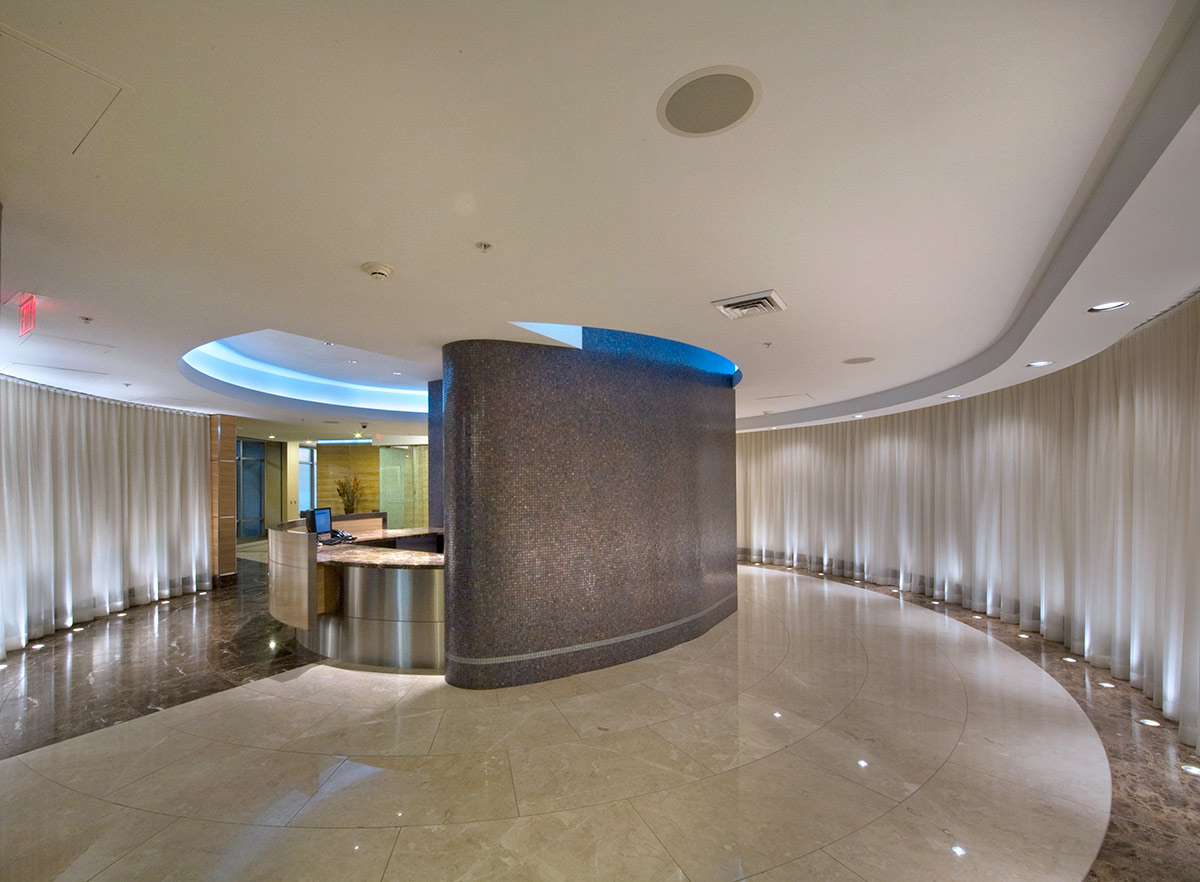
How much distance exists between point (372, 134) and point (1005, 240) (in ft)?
10.2

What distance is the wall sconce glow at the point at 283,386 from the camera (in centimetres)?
699

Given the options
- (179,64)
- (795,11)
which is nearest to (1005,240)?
(795,11)

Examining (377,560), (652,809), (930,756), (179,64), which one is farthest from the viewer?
(377,560)

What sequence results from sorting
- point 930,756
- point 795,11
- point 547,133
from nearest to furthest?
point 795,11, point 547,133, point 930,756

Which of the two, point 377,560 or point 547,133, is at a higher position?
point 547,133

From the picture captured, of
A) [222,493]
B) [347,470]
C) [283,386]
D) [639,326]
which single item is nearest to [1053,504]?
[639,326]

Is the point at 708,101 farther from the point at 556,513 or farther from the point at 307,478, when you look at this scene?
the point at 307,478

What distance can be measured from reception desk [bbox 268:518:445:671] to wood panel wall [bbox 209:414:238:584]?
5.07 m

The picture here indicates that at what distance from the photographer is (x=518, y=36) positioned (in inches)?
58.9

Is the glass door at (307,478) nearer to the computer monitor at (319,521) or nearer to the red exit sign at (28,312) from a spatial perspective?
the computer monitor at (319,521)

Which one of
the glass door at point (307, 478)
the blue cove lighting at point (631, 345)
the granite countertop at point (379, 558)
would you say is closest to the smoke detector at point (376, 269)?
the blue cove lighting at point (631, 345)

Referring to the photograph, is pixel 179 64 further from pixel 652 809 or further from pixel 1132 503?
pixel 1132 503

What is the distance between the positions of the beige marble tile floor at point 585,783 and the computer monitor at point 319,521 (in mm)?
1920

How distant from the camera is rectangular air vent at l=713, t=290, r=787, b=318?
358 cm
